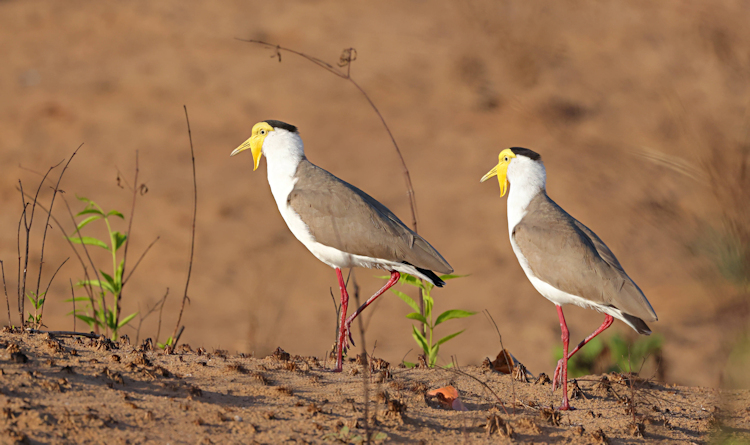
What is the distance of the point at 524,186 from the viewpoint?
217 inches

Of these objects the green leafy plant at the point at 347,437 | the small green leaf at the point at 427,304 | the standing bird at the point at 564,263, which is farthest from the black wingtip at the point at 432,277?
the green leafy plant at the point at 347,437

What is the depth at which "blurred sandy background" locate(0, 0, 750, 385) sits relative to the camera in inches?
60.7

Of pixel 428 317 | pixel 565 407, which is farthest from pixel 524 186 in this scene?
pixel 565 407

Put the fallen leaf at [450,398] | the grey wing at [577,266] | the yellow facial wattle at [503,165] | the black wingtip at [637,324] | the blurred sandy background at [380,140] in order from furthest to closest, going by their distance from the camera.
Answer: the yellow facial wattle at [503,165] < the black wingtip at [637,324] < the grey wing at [577,266] < the fallen leaf at [450,398] < the blurred sandy background at [380,140]

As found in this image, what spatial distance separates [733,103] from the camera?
1.66m

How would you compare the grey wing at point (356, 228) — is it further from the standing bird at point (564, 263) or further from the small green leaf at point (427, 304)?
the standing bird at point (564, 263)

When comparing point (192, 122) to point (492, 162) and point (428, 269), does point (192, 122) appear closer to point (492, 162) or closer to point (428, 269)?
point (492, 162)

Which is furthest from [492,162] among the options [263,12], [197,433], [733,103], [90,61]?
[733,103]

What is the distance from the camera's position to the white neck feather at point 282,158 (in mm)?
5645

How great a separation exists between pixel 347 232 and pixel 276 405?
66.7 inches

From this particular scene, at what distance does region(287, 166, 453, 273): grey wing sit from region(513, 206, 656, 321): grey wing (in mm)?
653

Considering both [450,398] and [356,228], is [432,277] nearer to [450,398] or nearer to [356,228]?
[356,228]

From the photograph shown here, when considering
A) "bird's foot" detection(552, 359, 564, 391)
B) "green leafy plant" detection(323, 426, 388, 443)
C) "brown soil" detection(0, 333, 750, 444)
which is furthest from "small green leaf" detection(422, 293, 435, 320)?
"green leafy plant" detection(323, 426, 388, 443)

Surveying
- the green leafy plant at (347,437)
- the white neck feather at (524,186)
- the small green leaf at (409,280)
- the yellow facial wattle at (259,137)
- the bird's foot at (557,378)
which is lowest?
the green leafy plant at (347,437)
